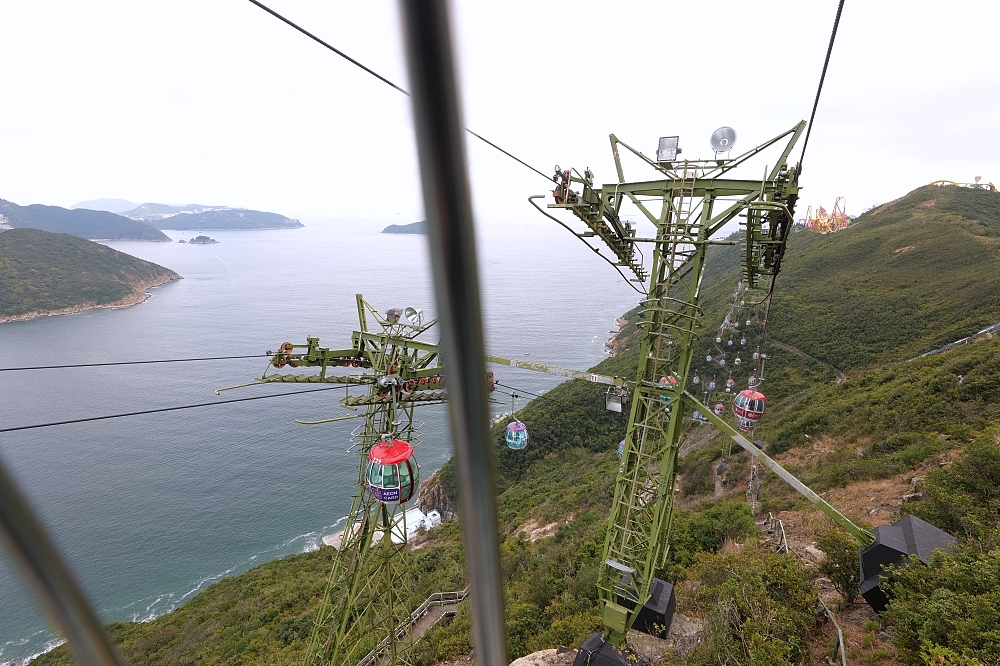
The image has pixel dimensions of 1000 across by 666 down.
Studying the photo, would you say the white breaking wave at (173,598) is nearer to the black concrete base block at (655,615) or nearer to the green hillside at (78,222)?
the black concrete base block at (655,615)

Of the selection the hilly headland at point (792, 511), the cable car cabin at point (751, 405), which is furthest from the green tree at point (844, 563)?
the cable car cabin at point (751, 405)

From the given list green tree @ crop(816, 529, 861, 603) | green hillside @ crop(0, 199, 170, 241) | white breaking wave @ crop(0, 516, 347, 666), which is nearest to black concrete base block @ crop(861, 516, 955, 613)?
green tree @ crop(816, 529, 861, 603)

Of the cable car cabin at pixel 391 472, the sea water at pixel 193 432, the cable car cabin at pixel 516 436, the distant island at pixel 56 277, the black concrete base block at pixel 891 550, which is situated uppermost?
the distant island at pixel 56 277

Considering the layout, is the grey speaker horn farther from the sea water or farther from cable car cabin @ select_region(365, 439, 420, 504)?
cable car cabin @ select_region(365, 439, 420, 504)

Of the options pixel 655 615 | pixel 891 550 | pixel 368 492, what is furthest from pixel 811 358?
pixel 368 492

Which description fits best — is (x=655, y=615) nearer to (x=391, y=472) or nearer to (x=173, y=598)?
(x=391, y=472)
